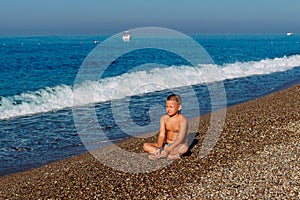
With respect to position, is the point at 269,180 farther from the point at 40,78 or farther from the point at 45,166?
the point at 40,78

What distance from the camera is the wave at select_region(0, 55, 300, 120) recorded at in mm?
19241

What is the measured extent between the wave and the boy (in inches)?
424

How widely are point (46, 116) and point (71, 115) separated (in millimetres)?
1061

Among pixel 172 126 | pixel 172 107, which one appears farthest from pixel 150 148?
pixel 172 107

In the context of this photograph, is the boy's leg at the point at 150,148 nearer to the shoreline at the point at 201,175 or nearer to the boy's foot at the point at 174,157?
the boy's foot at the point at 174,157

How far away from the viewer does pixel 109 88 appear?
2477cm

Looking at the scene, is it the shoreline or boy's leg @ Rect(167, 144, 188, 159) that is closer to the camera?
the shoreline

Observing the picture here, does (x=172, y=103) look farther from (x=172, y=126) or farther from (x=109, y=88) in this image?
(x=109, y=88)

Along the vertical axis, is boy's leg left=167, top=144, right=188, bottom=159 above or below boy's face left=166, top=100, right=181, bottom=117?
below

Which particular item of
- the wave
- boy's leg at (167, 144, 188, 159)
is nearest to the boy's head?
boy's leg at (167, 144, 188, 159)

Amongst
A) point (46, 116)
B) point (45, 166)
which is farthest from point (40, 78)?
point (45, 166)

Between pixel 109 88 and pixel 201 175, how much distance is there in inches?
715

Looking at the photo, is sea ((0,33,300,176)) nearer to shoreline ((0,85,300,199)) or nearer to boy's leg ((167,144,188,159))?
shoreline ((0,85,300,199))

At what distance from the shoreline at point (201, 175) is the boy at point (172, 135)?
0.94ft
